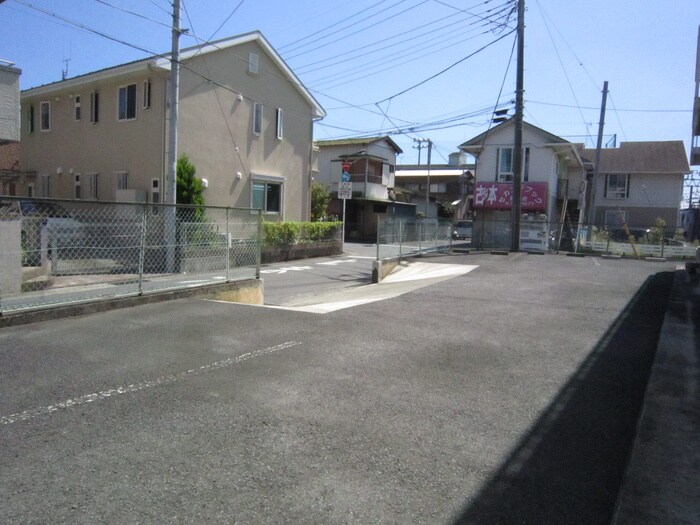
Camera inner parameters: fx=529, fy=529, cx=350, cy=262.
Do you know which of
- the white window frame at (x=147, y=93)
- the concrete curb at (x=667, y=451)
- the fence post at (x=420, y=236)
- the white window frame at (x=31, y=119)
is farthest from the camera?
the white window frame at (x=31, y=119)

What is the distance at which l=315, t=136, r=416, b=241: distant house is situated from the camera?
39.3 m

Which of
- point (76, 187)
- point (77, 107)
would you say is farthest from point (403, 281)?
point (77, 107)

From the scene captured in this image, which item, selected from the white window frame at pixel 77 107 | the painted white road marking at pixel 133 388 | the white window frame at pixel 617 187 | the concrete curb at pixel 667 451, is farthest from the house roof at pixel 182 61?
the white window frame at pixel 617 187

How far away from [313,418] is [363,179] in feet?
118

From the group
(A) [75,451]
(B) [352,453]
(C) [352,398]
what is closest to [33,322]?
(A) [75,451]

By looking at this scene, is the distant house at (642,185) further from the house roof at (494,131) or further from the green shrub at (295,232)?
the green shrub at (295,232)

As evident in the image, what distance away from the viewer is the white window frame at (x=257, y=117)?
22.0 metres

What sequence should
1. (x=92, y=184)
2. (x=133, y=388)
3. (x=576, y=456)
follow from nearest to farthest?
1. (x=576, y=456)
2. (x=133, y=388)
3. (x=92, y=184)

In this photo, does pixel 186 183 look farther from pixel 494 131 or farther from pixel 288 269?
pixel 494 131

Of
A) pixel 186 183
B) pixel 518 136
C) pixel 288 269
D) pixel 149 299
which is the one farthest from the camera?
pixel 518 136

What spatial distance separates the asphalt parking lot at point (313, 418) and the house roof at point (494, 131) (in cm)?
2270

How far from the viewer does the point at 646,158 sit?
3772 cm

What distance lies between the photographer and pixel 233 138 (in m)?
20.9

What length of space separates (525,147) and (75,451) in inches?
1138
